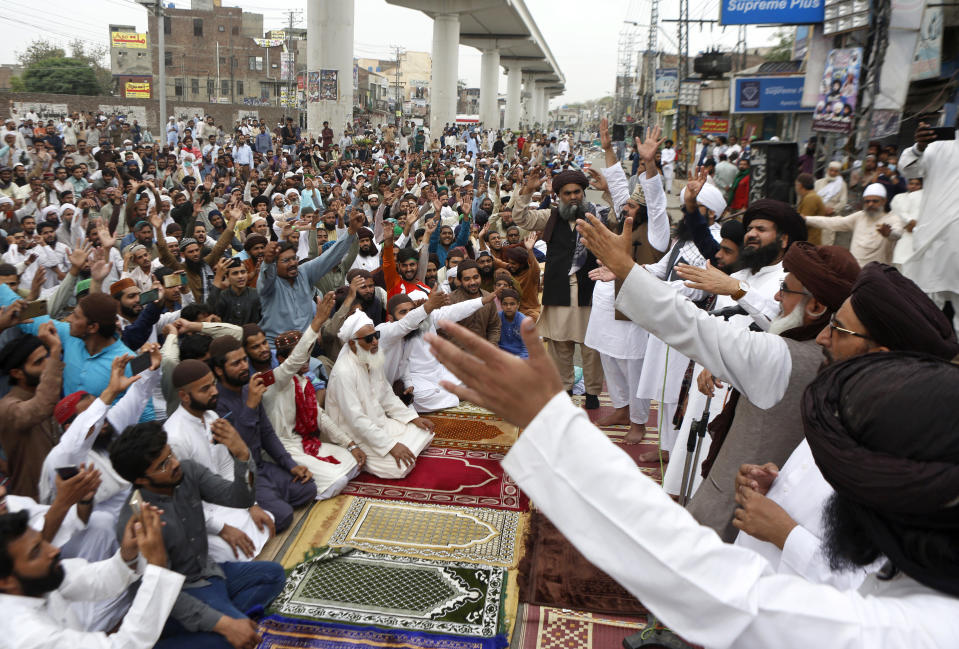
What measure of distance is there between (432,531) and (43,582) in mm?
1959

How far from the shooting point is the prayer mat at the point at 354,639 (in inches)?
109

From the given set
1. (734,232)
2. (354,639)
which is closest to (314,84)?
(734,232)

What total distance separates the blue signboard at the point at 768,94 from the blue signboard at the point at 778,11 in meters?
5.03

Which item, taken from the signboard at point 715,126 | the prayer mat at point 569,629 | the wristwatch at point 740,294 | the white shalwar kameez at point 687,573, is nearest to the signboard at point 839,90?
the wristwatch at point 740,294

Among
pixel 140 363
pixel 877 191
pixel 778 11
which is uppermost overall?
pixel 778 11

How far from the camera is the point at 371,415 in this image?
4.46 meters

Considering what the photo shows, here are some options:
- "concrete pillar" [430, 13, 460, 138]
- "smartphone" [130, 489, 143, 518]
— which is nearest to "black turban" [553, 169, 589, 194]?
"smartphone" [130, 489, 143, 518]

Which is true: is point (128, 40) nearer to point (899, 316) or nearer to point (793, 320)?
point (793, 320)

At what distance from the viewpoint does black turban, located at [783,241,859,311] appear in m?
2.11

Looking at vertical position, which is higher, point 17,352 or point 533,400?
point 533,400

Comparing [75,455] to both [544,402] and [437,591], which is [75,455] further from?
[544,402]

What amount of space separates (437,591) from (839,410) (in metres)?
2.41

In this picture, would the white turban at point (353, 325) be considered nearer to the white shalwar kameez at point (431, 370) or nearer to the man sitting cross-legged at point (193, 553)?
the white shalwar kameez at point (431, 370)

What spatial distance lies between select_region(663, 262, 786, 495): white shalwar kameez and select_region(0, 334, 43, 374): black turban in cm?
291
